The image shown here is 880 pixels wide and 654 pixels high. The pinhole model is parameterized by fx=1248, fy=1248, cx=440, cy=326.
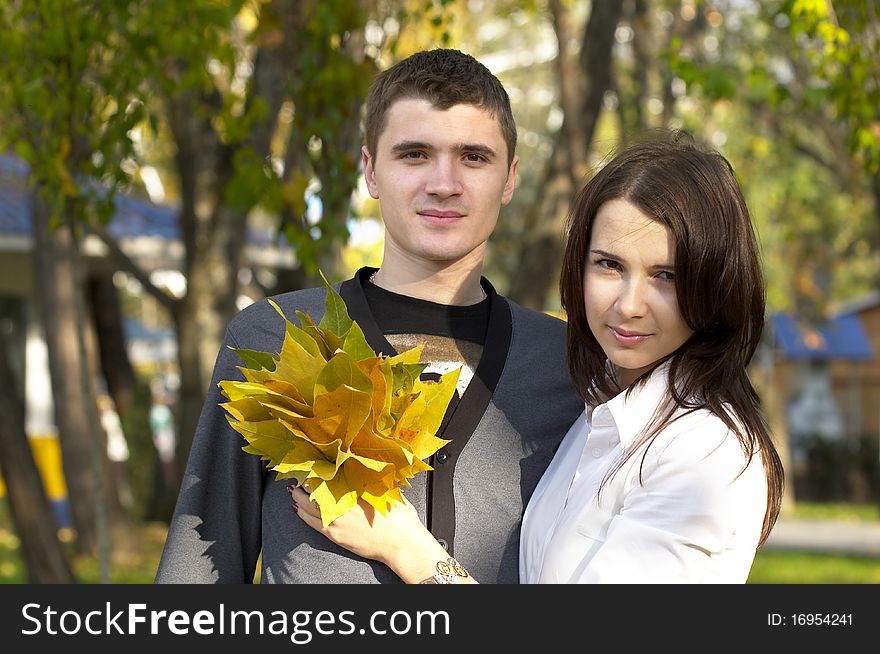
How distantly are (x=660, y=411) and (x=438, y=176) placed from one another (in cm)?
83

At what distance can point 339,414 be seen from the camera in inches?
98.4

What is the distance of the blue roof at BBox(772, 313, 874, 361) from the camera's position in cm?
3097

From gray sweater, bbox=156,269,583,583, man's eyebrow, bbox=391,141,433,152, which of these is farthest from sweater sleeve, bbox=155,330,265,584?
man's eyebrow, bbox=391,141,433,152

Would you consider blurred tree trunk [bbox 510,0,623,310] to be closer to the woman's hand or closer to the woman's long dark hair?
the woman's long dark hair

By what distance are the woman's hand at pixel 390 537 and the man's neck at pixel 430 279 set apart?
0.65m

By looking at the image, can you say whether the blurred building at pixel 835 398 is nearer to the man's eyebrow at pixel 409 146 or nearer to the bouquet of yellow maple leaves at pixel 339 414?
the man's eyebrow at pixel 409 146

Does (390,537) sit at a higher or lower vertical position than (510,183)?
lower

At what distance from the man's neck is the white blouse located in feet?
2.07

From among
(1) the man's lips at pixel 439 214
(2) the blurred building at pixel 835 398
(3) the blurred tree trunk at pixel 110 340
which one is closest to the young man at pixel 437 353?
(1) the man's lips at pixel 439 214

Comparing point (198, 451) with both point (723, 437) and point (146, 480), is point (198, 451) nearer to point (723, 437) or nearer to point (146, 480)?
point (723, 437)

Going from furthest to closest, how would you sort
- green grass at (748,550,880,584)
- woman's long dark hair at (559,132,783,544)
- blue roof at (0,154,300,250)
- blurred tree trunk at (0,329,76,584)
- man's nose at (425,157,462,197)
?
blue roof at (0,154,300,250) → green grass at (748,550,880,584) → blurred tree trunk at (0,329,76,584) → man's nose at (425,157,462,197) → woman's long dark hair at (559,132,783,544)

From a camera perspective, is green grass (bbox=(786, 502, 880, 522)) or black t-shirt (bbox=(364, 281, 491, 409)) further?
green grass (bbox=(786, 502, 880, 522))

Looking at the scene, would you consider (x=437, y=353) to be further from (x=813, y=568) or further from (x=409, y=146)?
(x=813, y=568)

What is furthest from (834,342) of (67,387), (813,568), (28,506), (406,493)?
(406,493)
